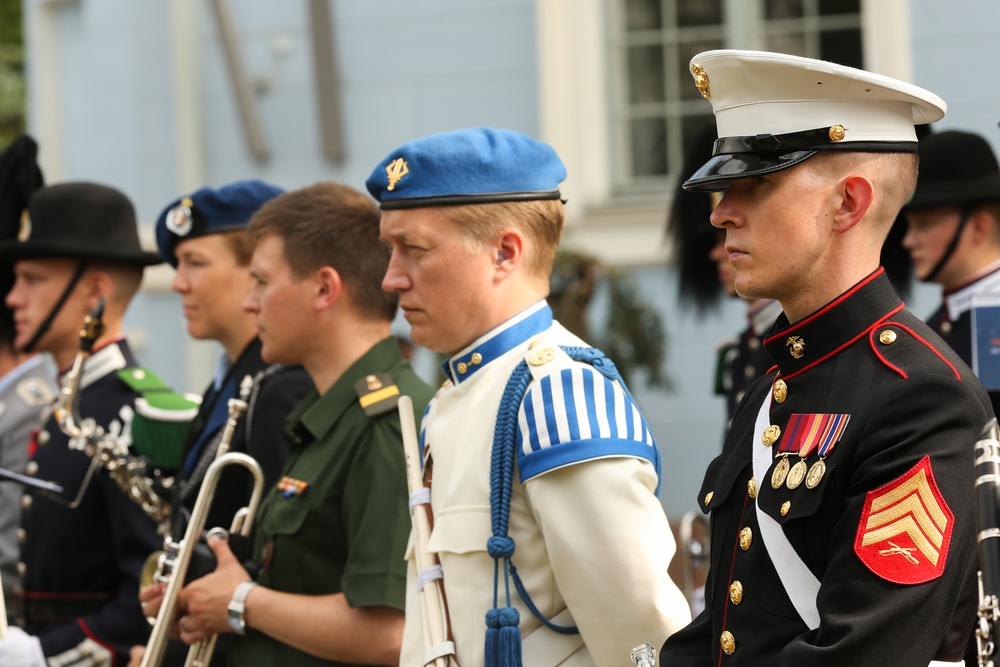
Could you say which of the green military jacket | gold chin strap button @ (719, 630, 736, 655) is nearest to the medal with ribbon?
gold chin strap button @ (719, 630, 736, 655)

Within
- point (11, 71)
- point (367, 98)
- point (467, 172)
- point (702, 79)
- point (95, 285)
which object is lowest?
point (11, 71)

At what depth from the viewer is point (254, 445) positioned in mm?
4086

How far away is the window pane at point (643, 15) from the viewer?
8859 millimetres

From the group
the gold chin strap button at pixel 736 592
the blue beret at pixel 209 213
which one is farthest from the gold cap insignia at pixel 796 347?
the blue beret at pixel 209 213

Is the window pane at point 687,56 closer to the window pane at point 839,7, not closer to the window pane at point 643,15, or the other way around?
the window pane at point 643,15

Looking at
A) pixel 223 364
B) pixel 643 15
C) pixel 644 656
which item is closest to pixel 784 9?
pixel 643 15

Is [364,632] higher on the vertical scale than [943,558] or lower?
lower

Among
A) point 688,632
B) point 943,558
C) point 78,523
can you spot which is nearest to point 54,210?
point 78,523

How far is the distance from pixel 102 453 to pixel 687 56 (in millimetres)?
5275

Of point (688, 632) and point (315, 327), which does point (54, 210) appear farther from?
point (688, 632)

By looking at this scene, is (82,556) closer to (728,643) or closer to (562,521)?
(562,521)

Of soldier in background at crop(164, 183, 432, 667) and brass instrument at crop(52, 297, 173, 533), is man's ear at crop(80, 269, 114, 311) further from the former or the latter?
soldier in background at crop(164, 183, 432, 667)

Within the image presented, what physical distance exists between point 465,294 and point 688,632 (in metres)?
0.90

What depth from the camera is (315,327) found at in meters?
3.83
